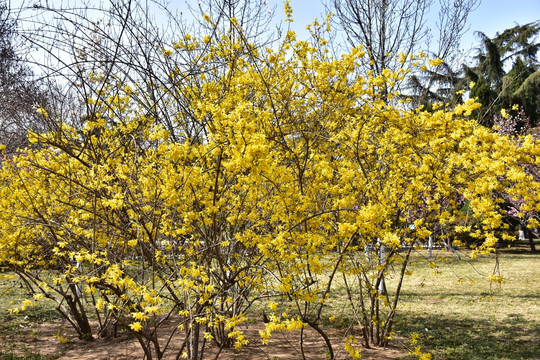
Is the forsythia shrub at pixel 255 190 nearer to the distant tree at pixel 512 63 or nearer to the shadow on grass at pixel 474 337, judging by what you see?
the shadow on grass at pixel 474 337

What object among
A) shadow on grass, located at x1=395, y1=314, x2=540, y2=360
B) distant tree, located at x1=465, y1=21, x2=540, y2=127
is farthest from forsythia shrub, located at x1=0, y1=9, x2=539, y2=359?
distant tree, located at x1=465, y1=21, x2=540, y2=127

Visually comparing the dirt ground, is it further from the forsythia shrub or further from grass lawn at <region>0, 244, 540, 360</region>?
the forsythia shrub

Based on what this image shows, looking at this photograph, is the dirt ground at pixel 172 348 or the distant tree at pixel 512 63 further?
the distant tree at pixel 512 63

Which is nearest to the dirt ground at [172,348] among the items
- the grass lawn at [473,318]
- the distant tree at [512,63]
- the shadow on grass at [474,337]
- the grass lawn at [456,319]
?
the grass lawn at [456,319]

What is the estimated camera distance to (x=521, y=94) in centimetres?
1988

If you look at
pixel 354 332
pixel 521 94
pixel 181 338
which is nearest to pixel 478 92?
pixel 521 94

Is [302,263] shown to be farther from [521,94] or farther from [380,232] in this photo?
[521,94]

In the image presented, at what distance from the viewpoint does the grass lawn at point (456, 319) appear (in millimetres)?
5371

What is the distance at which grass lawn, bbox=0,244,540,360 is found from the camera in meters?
5.37

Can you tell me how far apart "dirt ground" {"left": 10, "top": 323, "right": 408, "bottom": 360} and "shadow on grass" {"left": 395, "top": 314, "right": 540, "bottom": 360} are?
66 centimetres

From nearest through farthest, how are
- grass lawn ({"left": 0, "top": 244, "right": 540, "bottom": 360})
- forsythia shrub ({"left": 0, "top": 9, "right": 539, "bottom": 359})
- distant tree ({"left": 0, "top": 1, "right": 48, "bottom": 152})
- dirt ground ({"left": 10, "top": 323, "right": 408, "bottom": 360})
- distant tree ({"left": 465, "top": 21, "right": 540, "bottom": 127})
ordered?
1. forsythia shrub ({"left": 0, "top": 9, "right": 539, "bottom": 359})
2. dirt ground ({"left": 10, "top": 323, "right": 408, "bottom": 360})
3. grass lawn ({"left": 0, "top": 244, "right": 540, "bottom": 360})
4. distant tree ({"left": 0, "top": 1, "right": 48, "bottom": 152})
5. distant tree ({"left": 465, "top": 21, "right": 540, "bottom": 127})

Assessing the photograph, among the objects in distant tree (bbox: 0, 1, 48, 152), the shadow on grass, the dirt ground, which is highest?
distant tree (bbox: 0, 1, 48, 152)

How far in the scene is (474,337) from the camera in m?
5.96

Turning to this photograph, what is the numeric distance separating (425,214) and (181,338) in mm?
4027
